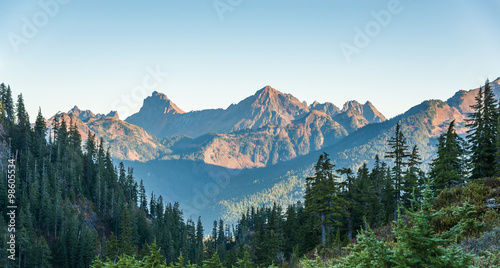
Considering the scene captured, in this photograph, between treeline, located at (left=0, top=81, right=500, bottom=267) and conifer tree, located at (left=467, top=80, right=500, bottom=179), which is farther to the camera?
conifer tree, located at (left=467, top=80, right=500, bottom=179)

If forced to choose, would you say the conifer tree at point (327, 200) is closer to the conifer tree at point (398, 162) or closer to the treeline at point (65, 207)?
the conifer tree at point (398, 162)

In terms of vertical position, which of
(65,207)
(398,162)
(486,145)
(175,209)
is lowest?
(175,209)

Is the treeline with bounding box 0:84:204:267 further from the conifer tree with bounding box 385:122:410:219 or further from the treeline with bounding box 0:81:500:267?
the conifer tree with bounding box 385:122:410:219

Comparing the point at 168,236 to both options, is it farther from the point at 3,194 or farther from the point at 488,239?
the point at 488,239

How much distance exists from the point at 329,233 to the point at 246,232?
313ft

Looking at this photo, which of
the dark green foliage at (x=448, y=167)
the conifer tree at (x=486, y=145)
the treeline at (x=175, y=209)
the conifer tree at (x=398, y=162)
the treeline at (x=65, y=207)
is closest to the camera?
the dark green foliage at (x=448, y=167)

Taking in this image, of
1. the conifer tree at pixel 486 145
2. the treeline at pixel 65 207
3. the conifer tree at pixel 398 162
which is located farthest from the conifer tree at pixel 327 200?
the treeline at pixel 65 207

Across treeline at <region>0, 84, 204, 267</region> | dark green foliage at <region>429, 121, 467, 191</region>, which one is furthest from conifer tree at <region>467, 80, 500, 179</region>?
treeline at <region>0, 84, 204, 267</region>

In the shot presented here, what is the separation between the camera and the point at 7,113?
99.8 m

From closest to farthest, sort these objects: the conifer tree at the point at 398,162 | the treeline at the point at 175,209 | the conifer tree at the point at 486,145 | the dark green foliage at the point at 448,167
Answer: the dark green foliage at the point at 448,167, the treeline at the point at 175,209, the conifer tree at the point at 486,145, the conifer tree at the point at 398,162

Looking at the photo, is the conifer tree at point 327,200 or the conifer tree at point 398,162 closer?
the conifer tree at point 327,200

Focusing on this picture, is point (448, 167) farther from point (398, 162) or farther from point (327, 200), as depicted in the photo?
point (327, 200)

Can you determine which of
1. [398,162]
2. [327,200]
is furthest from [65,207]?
[398,162]

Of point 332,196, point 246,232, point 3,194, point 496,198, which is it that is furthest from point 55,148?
point 496,198
